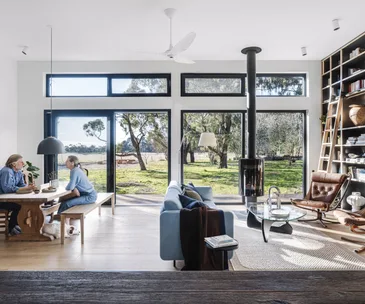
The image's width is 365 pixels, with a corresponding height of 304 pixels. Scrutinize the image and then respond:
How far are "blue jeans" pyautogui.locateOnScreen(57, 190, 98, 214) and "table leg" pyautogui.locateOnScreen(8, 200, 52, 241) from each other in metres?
0.33

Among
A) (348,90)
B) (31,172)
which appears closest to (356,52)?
(348,90)

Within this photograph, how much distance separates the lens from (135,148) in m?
6.00

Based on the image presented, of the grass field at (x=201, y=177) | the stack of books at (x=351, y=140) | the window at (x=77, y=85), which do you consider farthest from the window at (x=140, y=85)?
the stack of books at (x=351, y=140)

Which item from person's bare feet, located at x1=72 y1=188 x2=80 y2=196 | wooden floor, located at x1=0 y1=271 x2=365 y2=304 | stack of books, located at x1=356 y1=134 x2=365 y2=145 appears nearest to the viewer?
wooden floor, located at x1=0 y1=271 x2=365 y2=304

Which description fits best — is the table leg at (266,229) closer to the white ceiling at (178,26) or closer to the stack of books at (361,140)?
the stack of books at (361,140)

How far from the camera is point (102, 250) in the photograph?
3.43 meters

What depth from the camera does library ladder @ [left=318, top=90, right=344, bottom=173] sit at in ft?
16.8

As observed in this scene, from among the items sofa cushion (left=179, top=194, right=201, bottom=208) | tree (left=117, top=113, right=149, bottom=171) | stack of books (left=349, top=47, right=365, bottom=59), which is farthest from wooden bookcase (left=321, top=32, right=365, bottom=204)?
tree (left=117, top=113, right=149, bottom=171)

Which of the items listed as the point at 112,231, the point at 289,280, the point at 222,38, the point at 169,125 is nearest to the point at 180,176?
the point at 169,125

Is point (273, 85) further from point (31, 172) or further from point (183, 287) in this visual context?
point (183, 287)

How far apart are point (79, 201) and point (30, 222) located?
73cm

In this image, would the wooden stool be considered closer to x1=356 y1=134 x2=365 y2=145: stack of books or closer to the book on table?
the book on table

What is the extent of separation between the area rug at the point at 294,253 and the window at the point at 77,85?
14.2 ft

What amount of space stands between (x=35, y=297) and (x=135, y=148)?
539 cm
